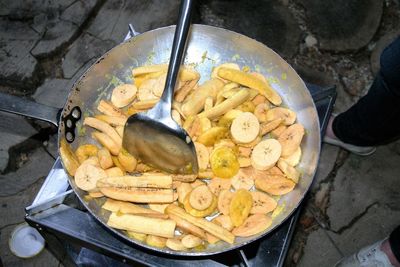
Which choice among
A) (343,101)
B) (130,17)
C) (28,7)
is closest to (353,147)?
(343,101)

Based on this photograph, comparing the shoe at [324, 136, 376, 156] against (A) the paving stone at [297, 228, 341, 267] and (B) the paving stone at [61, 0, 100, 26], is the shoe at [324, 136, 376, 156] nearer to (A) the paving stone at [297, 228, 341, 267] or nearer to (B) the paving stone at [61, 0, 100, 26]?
(A) the paving stone at [297, 228, 341, 267]

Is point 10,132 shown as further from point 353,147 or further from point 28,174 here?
point 353,147

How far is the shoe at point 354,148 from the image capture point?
238 centimetres

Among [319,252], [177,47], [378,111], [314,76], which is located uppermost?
[177,47]

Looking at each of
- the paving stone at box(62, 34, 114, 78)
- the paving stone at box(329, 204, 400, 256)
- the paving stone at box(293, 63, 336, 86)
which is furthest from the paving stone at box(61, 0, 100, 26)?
the paving stone at box(329, 204, 400, 256)

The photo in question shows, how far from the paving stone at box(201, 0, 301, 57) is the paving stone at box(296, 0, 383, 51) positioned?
0.14 meters

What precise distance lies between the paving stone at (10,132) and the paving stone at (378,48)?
198cm

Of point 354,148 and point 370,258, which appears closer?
point 370,258

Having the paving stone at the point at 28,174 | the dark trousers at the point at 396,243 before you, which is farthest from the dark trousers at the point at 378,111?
the paving stone at the point at 28,174

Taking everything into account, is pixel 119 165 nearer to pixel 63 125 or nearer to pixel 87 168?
pixel 87 168

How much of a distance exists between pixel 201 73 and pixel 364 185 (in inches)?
46.8

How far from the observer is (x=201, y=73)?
1730 mm

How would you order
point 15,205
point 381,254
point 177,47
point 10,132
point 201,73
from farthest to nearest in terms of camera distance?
1. point 10,132
2. point 15,205
3. point 381,254
4. point 201,73
5. point 177,47

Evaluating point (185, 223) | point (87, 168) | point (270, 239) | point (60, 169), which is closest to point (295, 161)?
point (270, 239)
